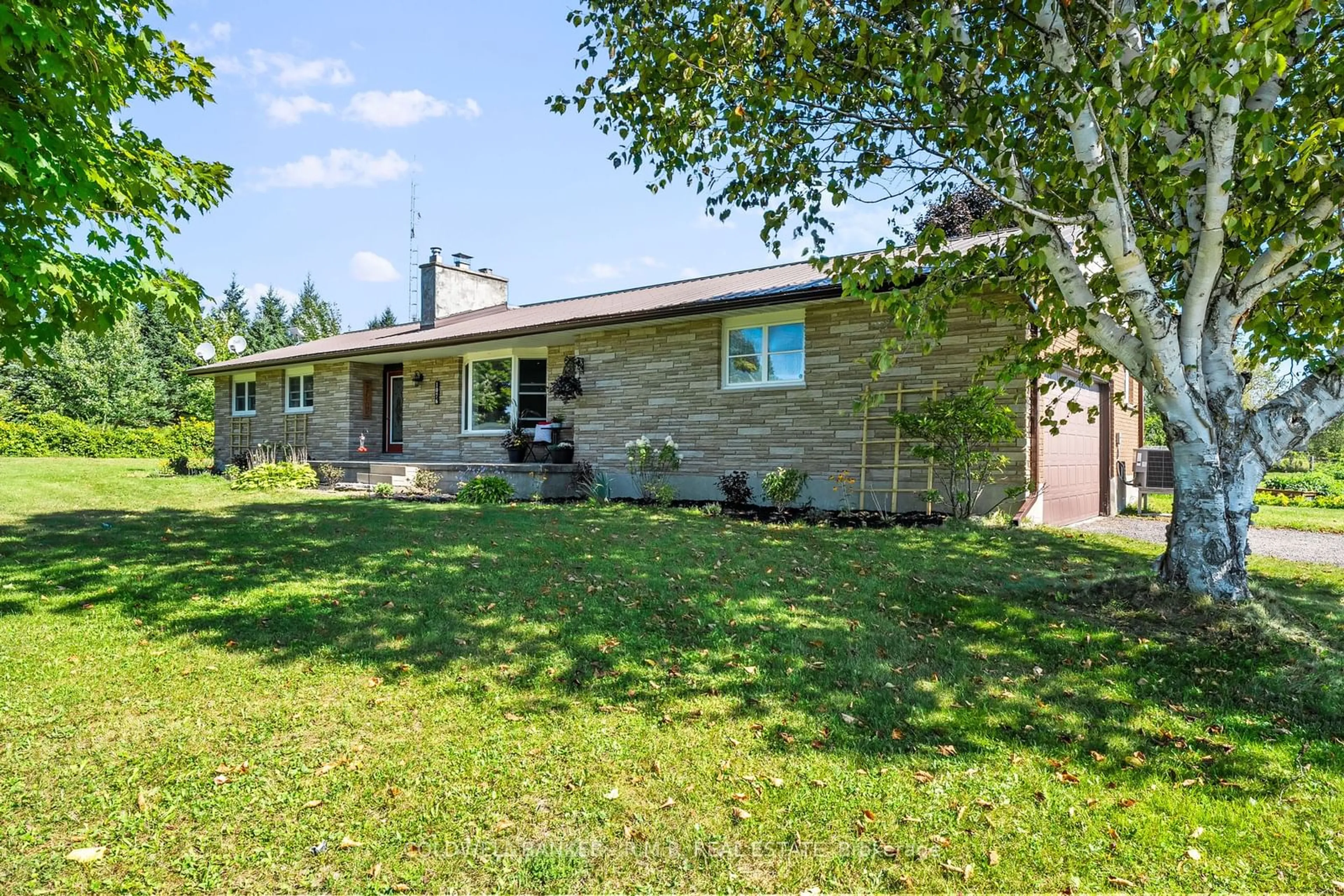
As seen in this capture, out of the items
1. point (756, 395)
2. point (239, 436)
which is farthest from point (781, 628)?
point (239, 436)

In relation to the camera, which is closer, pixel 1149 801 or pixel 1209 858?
pixel 1209 858

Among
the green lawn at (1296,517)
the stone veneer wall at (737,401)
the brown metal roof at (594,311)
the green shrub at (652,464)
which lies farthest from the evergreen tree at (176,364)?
the green lawn at (1296,517)

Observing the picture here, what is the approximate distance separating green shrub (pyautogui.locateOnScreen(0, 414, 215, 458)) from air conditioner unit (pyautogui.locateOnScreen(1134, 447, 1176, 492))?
24698 mm

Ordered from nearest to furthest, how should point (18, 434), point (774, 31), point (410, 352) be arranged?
point (774, 31)
point (410, 352)
point (18, 434)

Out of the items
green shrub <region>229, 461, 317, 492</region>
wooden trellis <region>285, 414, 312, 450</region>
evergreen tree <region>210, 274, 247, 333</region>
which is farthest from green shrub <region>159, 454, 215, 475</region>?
evergreen tree <region>210, 274, 247, 333</region>

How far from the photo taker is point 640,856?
2480mm

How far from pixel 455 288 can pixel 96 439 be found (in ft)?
50.1

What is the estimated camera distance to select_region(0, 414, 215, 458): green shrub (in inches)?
869

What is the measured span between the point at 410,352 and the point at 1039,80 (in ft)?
45.8

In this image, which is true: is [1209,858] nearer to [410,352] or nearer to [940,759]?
[940,759]

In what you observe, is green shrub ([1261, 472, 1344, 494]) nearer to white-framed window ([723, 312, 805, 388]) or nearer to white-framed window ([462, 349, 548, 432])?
white-framed window ([723, 312, 805, 388])

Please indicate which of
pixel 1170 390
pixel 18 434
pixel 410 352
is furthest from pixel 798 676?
pixel 18 434

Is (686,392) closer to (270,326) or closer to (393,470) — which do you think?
(393,470)

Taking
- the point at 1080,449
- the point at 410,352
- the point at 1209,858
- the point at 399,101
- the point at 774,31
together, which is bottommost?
the point at 1209,858
